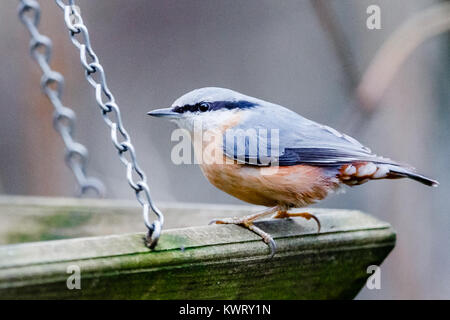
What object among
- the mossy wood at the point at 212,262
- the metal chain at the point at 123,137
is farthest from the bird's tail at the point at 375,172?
the metal chain at the point at 123,137

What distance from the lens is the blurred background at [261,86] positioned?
2977 millimetres

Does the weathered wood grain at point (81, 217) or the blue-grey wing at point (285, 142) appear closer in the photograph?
the blue-grey wing at point (285, 142)

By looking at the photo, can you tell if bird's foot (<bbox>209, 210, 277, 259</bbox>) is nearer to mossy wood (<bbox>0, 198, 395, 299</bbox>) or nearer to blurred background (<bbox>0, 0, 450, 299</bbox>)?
mossy wood (<bbox>0, 198, 395, 299</bbox>)

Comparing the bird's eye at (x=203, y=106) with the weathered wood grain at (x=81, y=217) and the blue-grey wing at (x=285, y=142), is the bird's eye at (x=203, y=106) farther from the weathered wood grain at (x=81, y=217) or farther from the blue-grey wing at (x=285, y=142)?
the weathered wood grain at (x=81, y=217)

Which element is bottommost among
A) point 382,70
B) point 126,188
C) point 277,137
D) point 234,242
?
point 126,188

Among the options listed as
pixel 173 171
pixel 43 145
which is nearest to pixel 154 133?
pixel 173 171

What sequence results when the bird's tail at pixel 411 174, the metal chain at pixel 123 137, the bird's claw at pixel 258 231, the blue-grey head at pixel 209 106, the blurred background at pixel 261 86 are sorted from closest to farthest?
the metal chain at pixel 123 137 < the bird's claw at pixel 258 231 < the bird's tail at pixel 411 174 < the blue-grey head at pixel 209 106 < the blurred background at pixel 261 86

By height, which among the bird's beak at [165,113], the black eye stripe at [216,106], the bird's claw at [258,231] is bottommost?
the bird's claw at [258,231]

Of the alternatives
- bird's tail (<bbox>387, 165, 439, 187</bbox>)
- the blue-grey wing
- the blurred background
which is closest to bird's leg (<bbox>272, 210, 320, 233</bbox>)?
the blue-grey wing

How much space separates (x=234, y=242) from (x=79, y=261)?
46 cm

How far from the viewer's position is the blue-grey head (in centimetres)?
→ 210

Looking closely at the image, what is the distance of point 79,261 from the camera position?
134 centimetres

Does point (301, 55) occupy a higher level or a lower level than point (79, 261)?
higher
